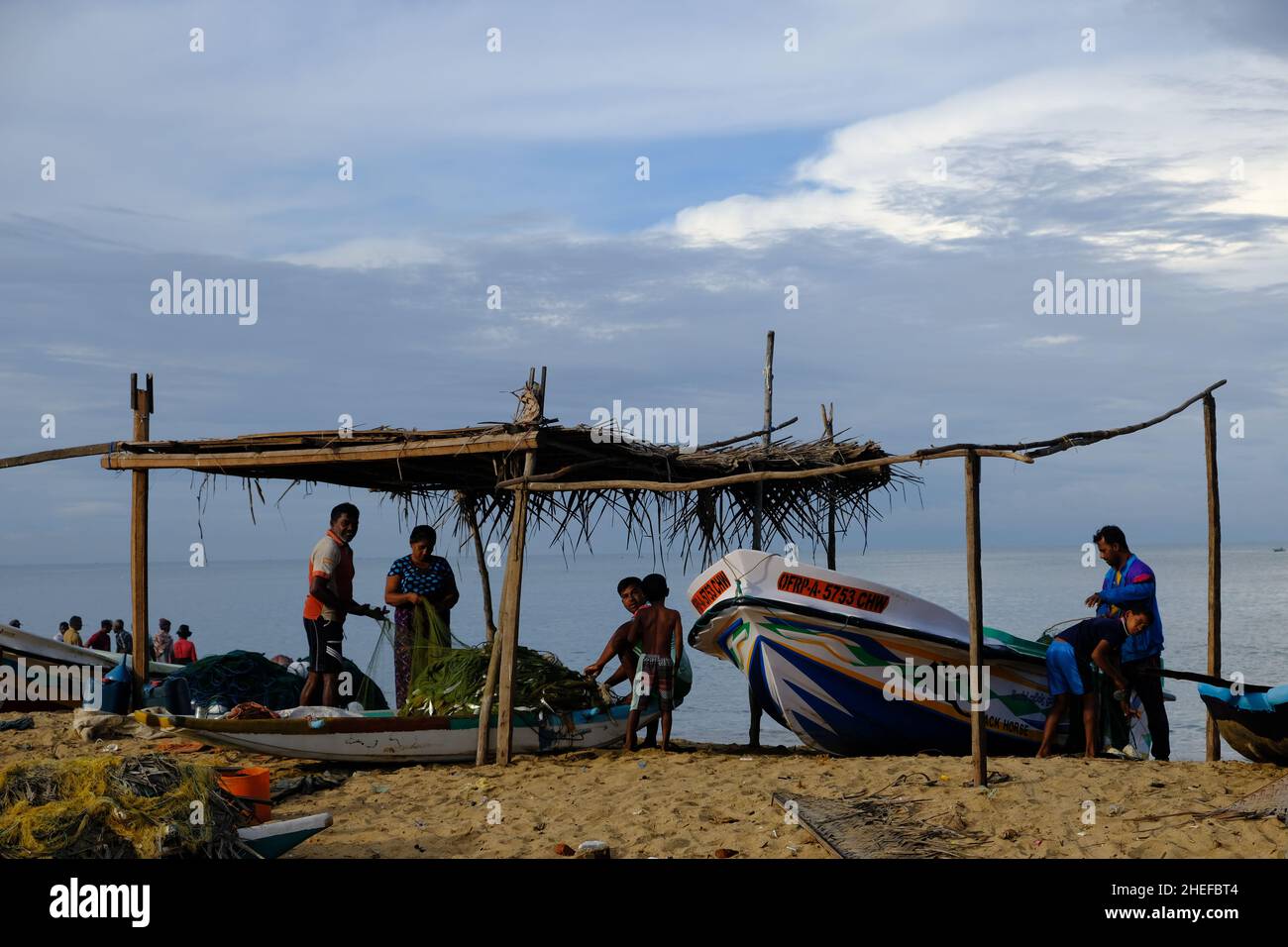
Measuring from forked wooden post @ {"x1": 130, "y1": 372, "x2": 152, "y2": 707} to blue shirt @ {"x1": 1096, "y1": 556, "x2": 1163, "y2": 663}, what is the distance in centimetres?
818

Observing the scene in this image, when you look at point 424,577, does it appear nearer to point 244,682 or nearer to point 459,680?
point 459,680

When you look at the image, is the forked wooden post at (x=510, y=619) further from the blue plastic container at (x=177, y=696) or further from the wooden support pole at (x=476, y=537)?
the blue plastic container at (x=177, y=696)

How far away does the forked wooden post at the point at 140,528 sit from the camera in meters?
10.7

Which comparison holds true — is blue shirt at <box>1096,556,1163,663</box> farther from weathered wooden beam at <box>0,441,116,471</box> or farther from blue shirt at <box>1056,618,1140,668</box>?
weathered wooden beam at <box>0,441,116,471</box>

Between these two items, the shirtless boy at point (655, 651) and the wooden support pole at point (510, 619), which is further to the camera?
the shirtless boy at point (655, 651)

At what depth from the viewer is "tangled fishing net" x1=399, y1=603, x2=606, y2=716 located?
32.3 feet

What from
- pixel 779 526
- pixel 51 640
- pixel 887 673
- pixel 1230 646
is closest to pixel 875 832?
pixel 887 673

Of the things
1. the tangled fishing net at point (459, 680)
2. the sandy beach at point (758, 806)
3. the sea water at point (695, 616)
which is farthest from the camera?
the sea water at point (695, 616)

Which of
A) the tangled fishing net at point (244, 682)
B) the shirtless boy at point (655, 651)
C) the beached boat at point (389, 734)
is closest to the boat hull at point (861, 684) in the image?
the shirtless boy at point (655, 651)

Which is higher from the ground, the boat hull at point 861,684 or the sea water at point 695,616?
the boat hull at point 861,684

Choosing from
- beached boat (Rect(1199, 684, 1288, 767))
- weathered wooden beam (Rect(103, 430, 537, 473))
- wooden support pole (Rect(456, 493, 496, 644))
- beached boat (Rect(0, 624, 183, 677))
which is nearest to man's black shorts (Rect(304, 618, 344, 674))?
weathered wooden beam (Rect(103, 430, 537, 473))

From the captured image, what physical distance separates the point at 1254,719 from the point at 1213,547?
4.38ft

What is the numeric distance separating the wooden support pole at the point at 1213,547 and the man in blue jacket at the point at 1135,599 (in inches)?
16.1

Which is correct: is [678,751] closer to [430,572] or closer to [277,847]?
[430,572]
